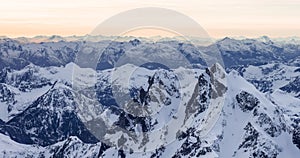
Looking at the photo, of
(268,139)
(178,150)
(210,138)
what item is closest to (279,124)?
(268,139)

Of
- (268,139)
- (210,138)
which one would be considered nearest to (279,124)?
(268,139)

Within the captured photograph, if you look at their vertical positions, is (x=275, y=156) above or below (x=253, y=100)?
below

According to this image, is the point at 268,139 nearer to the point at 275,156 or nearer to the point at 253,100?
the point at 275,156

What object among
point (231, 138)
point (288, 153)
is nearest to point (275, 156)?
point (288, 153)

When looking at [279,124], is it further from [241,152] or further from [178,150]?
[178,150]

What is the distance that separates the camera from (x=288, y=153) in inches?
7067

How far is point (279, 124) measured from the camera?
18912cm

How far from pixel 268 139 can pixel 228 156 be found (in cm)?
1425

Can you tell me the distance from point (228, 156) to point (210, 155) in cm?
901

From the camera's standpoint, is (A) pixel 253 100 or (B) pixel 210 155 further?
(A) pixel 253 100

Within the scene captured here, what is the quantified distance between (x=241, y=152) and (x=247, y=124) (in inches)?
470

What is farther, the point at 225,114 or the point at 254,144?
the point at 225,114

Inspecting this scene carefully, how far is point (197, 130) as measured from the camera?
192250mm

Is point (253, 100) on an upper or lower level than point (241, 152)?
upper
